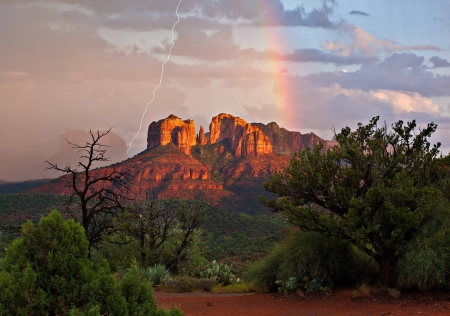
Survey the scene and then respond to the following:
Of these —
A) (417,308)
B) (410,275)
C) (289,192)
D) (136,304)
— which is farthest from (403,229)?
(136,304)

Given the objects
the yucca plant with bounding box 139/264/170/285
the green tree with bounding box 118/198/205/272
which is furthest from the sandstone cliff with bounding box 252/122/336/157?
the yucca plant with bounding box 139/264/170/285

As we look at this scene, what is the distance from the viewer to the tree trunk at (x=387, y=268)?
14289 mm

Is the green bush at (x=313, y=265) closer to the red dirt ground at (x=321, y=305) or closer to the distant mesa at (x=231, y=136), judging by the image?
the red dirt ground at (x=321, y=305)

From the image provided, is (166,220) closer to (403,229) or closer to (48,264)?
(403,229)

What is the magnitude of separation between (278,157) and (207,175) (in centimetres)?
3066

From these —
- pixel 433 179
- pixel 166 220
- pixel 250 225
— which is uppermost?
pixel 433 179

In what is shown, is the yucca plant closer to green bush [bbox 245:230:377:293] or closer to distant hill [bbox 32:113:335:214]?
green bush [bbox 245:230:377:293]

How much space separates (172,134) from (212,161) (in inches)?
536

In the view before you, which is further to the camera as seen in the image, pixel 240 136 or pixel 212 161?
pixel 240 136

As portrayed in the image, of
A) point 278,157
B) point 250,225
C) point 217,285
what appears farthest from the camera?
point 278,157

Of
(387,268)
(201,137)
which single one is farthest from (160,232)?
(201,137)

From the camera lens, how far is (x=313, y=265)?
1450 cm

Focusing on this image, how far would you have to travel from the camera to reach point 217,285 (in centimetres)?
1959

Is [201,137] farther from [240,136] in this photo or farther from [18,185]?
[18,185]
